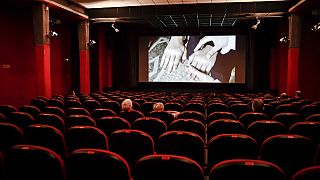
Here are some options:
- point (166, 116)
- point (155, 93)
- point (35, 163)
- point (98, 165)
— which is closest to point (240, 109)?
point (166, 116)

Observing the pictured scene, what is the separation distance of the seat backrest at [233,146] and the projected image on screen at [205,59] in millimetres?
15311

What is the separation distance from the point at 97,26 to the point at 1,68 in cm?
788

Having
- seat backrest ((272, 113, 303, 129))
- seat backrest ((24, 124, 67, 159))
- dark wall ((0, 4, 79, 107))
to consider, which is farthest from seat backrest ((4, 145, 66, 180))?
dark wall ((0, 4, 79, 107))

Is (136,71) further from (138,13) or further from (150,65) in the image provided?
(138,13)

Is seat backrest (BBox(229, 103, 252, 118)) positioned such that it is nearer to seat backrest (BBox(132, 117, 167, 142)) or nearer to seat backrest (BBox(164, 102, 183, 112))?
seat backrest (BBox(164, 102, 183, 112))

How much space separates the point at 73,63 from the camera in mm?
16094

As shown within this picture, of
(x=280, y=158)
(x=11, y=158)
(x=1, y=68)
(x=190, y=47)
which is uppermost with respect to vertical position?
(x=190, y=47)

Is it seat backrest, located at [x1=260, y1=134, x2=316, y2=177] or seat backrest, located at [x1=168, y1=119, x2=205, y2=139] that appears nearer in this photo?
seat backrest, located at [x1=260, y1=134, x2=316, y2=177]

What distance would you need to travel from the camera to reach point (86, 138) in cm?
336

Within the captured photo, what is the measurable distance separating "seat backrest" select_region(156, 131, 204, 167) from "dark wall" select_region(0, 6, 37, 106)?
9.71 metres

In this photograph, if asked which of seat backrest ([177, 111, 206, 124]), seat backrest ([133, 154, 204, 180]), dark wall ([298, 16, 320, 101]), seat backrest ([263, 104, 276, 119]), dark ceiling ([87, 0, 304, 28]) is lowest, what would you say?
seat backrest ([263, 104, 276, 119])

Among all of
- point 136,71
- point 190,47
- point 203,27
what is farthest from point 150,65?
point 203,27

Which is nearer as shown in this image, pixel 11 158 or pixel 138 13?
pixel 11 158

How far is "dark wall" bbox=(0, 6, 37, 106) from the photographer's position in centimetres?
1082
